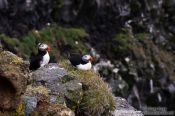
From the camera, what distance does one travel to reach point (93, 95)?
39.4 ft

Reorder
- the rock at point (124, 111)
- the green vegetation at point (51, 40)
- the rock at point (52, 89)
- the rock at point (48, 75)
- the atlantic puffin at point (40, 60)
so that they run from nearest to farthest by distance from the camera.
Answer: the rock at point (52, 89)
the rock at point (48, 75)
the rock at point (124, 111)
the atlantic puffin at point (40, 60)
the green vegetation at point (51, 40)

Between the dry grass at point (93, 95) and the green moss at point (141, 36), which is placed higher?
the green moss at point (141, 36)

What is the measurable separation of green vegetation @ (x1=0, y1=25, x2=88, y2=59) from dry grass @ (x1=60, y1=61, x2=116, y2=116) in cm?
1054

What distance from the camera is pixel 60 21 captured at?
1071 inches

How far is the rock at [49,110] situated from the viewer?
10438 millimetres

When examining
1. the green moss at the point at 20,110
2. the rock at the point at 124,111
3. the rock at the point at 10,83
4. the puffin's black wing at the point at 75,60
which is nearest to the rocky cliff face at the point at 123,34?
the puffin's black wing at the point at 75,60

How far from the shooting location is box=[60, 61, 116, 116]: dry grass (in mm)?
11836

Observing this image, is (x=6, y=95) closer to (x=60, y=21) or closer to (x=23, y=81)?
(x=23, y=81)

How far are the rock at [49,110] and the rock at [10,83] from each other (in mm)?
380

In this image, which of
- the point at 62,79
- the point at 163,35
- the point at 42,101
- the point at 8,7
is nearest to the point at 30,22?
the point at 8,7

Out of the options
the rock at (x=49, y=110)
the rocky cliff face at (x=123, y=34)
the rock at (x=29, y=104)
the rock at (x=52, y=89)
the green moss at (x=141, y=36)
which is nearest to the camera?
the rock at (x=49, y=110)

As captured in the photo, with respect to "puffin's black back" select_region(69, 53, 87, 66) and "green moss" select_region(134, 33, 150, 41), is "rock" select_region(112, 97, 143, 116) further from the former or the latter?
"green moss" select_region(134, 33, 150, 41)

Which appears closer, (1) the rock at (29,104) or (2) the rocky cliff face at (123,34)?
(1) the rock at (29,104)

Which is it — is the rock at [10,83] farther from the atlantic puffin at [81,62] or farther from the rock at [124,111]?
the atlantic puffin at [81,62]
